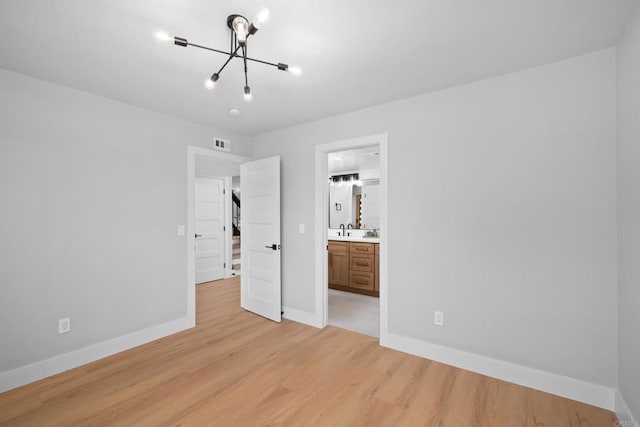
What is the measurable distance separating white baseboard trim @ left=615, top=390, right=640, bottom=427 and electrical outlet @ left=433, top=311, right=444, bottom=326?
1152 millimetres

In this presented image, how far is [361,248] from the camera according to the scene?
471cm

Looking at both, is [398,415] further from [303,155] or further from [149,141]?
[149,141]

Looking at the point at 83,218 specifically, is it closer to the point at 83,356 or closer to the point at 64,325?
the point at 64,325

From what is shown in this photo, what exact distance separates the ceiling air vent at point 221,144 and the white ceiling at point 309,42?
0.99 meters

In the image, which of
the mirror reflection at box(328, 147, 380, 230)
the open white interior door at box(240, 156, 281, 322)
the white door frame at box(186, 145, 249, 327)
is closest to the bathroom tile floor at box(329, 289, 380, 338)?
the open white interior door at box(240, 156, 281, 322)

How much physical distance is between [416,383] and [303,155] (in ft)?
8.84

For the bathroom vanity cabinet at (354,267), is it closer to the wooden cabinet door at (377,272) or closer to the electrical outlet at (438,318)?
the wooden cabinet door at (377,272)

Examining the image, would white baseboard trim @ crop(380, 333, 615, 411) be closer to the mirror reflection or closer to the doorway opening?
the doorway opening

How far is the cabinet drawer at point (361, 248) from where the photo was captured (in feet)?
15.2

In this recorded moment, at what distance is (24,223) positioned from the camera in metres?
2.31

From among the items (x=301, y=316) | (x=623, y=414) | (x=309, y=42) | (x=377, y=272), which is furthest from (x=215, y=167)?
(x=623, y=414)

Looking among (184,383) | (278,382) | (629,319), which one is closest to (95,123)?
(184,383)

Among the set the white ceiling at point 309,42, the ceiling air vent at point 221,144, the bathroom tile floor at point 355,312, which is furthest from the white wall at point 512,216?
the ceiling air vent at point 221,144

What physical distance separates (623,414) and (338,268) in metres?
3.60
